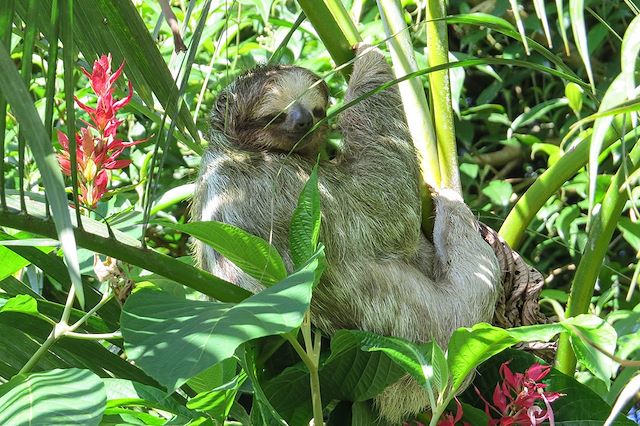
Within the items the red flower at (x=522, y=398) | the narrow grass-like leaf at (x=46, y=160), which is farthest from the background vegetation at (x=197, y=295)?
the red flower at (x=522, y=398)

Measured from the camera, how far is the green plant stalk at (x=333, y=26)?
2.84 m

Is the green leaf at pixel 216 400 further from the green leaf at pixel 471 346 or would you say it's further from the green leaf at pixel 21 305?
the green leaf at pixel 21 305

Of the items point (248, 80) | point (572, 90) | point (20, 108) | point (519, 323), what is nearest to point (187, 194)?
point (248, 80)

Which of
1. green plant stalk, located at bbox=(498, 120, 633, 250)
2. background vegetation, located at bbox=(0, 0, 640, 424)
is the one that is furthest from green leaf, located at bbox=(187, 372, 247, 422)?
green plant stalk, located at bbox=(498, 120, 633, 250)

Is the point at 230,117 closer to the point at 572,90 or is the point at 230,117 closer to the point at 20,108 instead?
the point at 572,90

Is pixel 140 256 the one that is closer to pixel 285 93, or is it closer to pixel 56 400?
pixel 56 400

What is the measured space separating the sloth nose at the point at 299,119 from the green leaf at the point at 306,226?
1.58m

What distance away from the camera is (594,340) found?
1908 mm

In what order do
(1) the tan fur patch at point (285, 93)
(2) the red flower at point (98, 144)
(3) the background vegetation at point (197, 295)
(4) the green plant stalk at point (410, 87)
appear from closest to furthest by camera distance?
(3) the background vegetation at point (197, 295) < (2) the red flower at point (98, 144) < (4) the green plant stalk at point (410, 87) < (1) the tan fur patch at point (285, 93)

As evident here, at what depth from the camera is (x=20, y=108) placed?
138 cm

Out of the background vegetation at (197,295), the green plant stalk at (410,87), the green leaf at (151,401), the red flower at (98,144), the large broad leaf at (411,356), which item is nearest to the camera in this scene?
the background vegetation at (197,295)

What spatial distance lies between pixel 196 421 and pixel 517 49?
401cm

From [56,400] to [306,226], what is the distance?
75cm

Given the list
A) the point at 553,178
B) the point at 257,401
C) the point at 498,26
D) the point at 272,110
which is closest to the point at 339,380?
the point at 257,401
